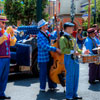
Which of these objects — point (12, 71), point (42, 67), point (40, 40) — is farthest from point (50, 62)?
point (12, 71)

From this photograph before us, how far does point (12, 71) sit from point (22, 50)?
0.72 m

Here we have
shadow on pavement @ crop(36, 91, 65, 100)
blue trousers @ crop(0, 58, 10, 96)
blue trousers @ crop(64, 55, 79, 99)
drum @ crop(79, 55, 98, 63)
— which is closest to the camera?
drum @ crop(79, 55, 98, 63)

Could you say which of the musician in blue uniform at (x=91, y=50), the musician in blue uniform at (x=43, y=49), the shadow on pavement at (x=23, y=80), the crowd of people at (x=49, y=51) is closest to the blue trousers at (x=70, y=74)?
the crowd of people at (x=49, y=51)

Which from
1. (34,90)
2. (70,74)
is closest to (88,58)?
(70,74)

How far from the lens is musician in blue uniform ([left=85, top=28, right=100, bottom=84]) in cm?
702

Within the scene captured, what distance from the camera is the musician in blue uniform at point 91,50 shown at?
23.0 feet

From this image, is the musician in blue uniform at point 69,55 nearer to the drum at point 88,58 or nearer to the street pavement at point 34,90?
the drum at point 88,58

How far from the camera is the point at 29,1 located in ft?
93.7

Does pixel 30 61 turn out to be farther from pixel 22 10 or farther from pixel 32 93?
pixel 22 10

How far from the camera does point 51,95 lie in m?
6.02

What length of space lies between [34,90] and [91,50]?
1915 mm

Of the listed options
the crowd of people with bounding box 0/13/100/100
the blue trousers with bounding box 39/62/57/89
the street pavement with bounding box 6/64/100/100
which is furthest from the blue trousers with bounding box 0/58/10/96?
the blue trousers with bounding box 39/62/57/89

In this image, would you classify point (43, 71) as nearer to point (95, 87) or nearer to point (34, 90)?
point (34, 90)

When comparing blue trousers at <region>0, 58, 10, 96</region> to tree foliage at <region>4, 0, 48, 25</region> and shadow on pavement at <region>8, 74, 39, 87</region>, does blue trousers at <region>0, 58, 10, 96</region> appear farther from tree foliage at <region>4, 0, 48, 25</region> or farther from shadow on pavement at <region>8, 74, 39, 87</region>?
tree foliage at <region>4, 0, 48, 25</region>
